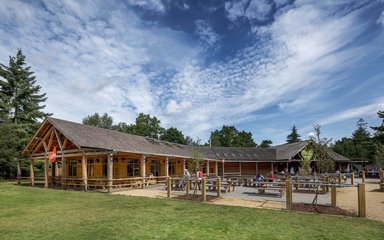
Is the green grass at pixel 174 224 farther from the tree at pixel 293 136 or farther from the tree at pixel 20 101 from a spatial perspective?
the tree at pixel 293 136

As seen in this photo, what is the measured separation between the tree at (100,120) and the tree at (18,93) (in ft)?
108

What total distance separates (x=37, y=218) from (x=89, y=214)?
60.1 inches

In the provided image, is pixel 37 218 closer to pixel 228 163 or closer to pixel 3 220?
pixel 3 220

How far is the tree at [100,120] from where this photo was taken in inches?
2864

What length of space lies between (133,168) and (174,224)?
17030 millimetres

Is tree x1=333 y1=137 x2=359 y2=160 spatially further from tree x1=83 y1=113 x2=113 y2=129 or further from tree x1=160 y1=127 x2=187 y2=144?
tree x1=83 y1=113 x2=113 y2=129

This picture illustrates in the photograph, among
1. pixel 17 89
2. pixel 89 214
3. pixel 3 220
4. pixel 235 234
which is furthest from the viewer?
pixel 17 89

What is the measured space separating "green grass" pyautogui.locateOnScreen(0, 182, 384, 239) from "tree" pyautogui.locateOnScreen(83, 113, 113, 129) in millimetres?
64072

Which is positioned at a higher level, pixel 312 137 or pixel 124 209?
pixel 312 137

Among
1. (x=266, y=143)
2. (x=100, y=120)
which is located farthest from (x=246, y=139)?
(x=100, y=120)

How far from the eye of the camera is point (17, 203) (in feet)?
41.0

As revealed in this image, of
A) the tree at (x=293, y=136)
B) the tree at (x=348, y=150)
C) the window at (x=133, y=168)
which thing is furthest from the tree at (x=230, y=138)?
the window at (x=133, y=168)

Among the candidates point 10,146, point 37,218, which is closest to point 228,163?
point 10,146

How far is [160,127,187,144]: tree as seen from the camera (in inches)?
2482
